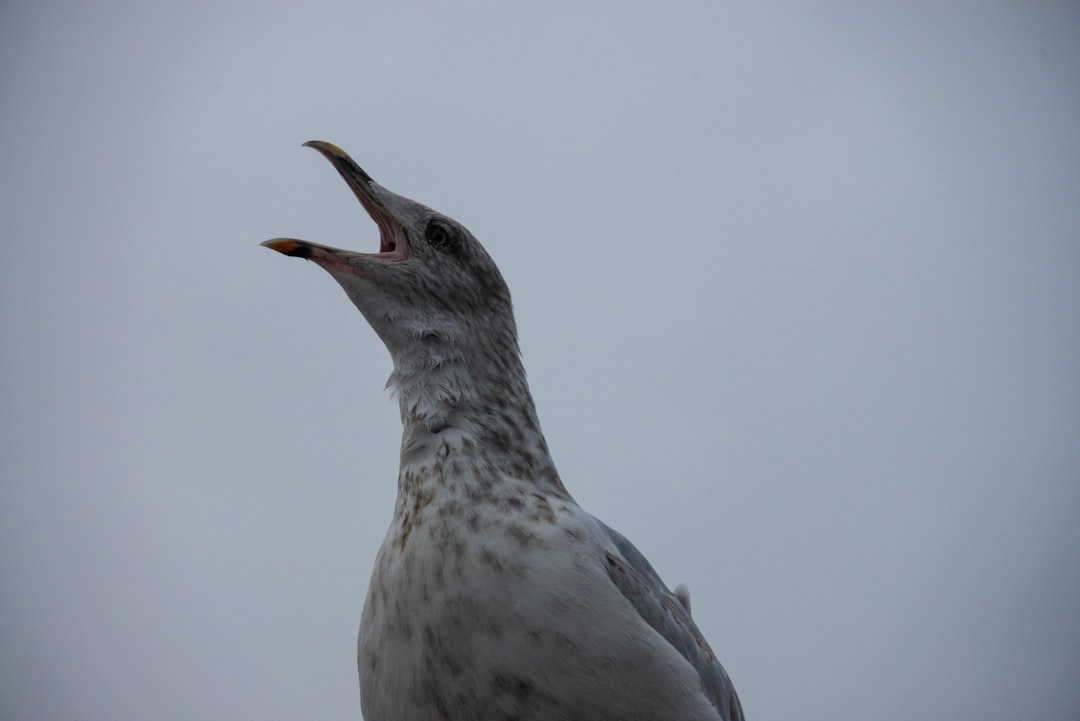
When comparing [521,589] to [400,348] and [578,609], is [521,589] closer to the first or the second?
[578,609]

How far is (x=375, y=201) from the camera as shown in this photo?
292cm

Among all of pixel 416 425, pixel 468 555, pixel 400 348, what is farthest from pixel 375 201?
pixel 468 555

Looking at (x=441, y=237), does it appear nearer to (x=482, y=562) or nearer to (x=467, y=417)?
(x=467, y=417)

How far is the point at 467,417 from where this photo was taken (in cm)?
248

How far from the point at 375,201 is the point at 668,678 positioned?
1837mm

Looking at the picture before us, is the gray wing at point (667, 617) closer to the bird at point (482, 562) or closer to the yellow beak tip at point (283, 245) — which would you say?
the bird at point (482, 562)

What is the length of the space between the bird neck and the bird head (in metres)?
0.05

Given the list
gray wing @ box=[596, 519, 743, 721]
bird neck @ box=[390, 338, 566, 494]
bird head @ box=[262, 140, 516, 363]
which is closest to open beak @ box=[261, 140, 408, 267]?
bird head @ box=[262, 140, 516, 363]

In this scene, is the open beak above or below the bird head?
above

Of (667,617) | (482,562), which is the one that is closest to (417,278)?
(482,562)

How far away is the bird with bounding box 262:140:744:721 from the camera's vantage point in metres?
1.91

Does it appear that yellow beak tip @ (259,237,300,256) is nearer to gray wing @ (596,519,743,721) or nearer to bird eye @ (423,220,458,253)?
bird eye @ (423,220,458,253)

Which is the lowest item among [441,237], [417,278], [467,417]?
[467,417]

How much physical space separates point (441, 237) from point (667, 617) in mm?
1406
